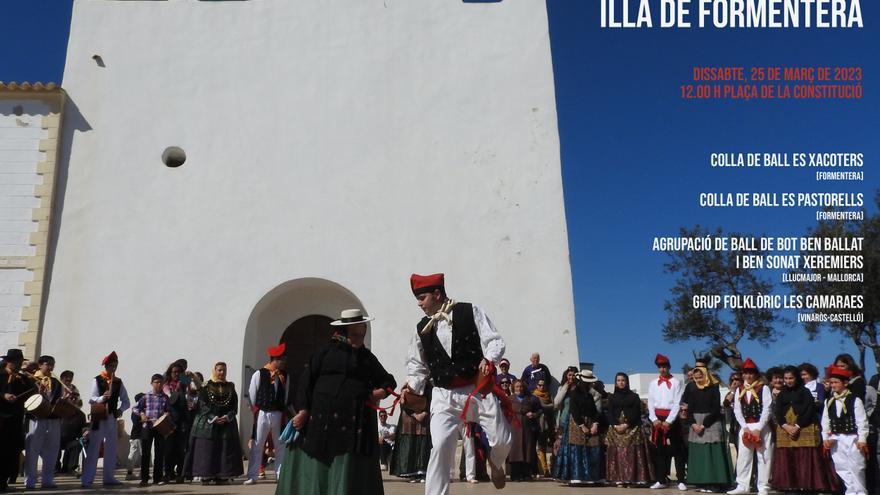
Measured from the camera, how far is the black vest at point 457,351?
5.86 meters

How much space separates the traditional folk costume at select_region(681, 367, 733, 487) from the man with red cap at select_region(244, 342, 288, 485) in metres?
5.00

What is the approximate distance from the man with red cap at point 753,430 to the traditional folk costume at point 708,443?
0.65ft

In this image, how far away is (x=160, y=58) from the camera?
13062mm

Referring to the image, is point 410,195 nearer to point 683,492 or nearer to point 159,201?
point 159,201

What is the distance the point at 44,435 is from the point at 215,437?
1914 mm

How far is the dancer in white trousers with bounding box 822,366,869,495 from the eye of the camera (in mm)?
8531

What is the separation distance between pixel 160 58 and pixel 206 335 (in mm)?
4664

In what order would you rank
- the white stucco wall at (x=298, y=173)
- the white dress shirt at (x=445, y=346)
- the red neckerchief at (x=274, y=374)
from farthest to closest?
the white stucco wall at (x=298, y=173), the red neckerchief at (x=274, y=374), the white dress shirt at (x=445, y=346)

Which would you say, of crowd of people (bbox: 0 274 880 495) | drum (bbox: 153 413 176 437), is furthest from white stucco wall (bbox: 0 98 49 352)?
drum (bbox: 153 413 176 437)

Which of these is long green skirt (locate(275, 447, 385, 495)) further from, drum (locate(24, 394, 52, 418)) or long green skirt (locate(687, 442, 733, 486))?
long green skirt (locate(687, 442, 733, 486))

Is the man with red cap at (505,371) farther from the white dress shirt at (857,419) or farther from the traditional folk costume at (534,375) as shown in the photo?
the white dress shirt at (857,419)

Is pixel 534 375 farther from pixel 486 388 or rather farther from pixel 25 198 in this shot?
pixel 25 198

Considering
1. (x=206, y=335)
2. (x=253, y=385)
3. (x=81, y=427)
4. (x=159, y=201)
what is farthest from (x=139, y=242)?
(x=253, y=385)

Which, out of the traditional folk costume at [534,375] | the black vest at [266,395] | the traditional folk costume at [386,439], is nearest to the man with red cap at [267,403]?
the black vest at [266,395]
